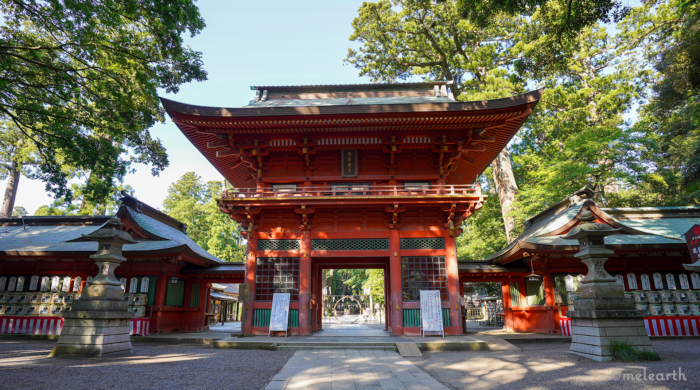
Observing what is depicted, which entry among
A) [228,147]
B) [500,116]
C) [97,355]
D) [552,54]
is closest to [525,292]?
[500,116]

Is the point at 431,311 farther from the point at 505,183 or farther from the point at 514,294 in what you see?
the point at 505,183

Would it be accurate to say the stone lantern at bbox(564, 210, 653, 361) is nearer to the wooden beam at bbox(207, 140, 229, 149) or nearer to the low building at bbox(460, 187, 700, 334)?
the low building at bbox(460, 187, 700, 334)

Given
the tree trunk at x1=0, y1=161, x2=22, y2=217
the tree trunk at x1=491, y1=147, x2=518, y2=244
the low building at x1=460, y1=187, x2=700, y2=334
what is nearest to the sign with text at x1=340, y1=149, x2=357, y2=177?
the low building at x1=460, y1=187, x2=700, y2=334

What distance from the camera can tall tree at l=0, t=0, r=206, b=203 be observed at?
10.5 metres

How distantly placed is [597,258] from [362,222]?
294 inches

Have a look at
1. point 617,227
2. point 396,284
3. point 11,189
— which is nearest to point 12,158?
point 11,189

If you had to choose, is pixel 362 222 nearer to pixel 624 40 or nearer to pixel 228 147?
pixel 228 147

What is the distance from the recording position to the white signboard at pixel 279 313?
12.1m

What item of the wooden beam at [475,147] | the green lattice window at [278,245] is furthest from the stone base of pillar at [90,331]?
the wooden beam at [475,147]

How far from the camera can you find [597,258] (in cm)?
825

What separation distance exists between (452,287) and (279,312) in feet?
20.5

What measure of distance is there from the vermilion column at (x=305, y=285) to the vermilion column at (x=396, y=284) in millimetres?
3049

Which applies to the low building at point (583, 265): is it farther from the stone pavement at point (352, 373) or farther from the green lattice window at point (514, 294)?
the stone pavement at point (352, 373)

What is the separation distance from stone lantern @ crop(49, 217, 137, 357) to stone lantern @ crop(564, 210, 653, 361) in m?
11.3
